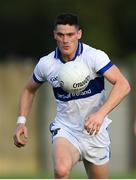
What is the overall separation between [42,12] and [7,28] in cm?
111

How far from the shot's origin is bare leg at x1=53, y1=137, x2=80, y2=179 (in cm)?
1157

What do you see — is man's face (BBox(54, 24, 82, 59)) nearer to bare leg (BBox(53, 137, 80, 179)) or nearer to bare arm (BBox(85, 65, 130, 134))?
bare arm (BBox(85, 65, 130, 134))

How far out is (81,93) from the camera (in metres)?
12.1

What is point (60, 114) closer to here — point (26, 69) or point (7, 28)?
point (26, 69)

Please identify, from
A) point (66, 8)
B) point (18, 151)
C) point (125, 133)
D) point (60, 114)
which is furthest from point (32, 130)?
point (60, 114)

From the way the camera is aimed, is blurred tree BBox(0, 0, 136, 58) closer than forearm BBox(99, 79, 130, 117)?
No

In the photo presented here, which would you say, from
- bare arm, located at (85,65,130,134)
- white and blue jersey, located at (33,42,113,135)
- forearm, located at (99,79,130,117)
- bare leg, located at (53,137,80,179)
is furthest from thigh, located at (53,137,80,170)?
forearm, located at (99,79,130,117)

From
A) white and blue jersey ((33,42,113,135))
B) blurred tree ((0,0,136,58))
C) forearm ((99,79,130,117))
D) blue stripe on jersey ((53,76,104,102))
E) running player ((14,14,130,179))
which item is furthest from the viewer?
blurred tree ((0,0,136,58))

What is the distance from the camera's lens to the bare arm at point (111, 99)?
1137 centimetres

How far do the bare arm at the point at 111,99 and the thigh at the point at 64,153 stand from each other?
53cm

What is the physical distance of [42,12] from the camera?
30203mm

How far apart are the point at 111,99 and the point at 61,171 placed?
3.14 feet

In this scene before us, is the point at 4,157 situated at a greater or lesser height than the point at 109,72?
lesser

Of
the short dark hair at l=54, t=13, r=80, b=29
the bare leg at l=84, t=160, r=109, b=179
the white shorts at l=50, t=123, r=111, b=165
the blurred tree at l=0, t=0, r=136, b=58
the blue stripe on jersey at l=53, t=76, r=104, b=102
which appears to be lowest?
the blurred tree at l=0, t=0, r=136, b=58
